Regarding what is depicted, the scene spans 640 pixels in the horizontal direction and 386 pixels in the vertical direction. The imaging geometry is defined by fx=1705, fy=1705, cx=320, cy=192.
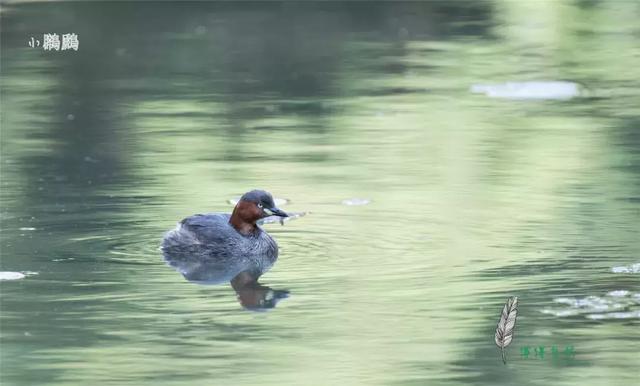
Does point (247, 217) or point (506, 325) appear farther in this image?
point (247, 217)

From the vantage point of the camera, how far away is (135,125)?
15.4 meters

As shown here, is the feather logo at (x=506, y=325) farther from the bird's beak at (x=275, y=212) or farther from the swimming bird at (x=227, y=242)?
the bird's beak at (x=275, y=212)

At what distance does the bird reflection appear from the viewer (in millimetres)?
9258

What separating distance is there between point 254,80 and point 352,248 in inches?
310

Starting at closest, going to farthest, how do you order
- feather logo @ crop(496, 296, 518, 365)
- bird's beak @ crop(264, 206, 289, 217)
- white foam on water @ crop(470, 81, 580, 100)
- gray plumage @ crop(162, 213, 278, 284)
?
feather logo @ crop(496, 296, 518, 365)
gray plumage @ crop(162, 213, 278, 284)
bird's beak @ crop(264, 206, 289, 217)
white foam on water @ crop(470, 81, 580, 100)

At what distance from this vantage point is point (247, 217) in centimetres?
1078

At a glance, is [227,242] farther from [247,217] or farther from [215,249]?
[247,217]

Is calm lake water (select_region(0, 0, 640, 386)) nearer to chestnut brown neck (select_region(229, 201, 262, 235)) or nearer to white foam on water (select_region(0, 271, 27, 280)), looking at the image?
white foam on water (select_region(0, 271, 27, 280))

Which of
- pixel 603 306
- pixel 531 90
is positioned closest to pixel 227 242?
pixel 603 306

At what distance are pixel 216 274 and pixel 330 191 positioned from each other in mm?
2084

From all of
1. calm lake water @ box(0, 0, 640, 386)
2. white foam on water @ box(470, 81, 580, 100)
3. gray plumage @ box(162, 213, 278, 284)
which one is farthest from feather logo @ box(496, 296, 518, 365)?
white foam on water @ box(470, 81, 580, 100)

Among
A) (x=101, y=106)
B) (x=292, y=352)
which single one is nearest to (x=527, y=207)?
(x=292, y=352)

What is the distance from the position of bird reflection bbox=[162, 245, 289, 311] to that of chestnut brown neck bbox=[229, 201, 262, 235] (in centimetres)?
25

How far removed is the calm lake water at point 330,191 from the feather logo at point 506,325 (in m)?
0.09
